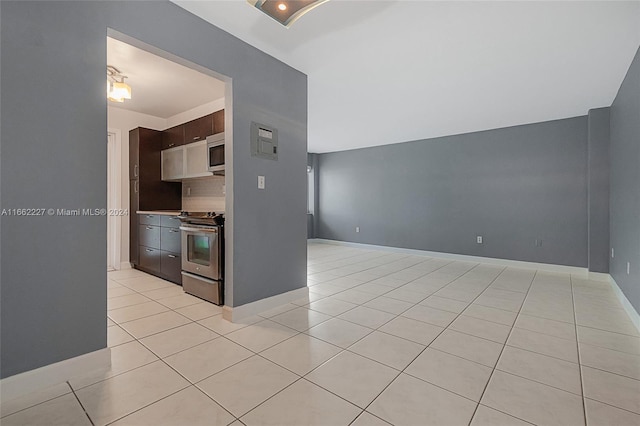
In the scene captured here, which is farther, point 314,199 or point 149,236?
point 314,199

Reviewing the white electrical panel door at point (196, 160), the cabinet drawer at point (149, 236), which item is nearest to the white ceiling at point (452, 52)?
the white electrical panel door at point (196, 160)

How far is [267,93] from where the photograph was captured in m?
2.77

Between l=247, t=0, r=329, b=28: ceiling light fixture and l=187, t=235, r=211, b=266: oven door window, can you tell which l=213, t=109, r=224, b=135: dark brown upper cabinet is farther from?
l=247, t=0, r=329, b=28: ceiling light fixture

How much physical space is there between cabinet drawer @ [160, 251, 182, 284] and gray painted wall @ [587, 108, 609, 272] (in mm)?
5946

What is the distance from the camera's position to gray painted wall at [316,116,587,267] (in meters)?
4.59

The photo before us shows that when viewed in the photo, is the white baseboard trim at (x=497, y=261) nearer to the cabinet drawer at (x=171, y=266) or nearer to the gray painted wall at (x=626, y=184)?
the gray painted wall at (x=626, y=184)

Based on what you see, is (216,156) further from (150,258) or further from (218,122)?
(150,258)

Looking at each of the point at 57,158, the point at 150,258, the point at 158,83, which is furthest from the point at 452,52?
the point at 150,258

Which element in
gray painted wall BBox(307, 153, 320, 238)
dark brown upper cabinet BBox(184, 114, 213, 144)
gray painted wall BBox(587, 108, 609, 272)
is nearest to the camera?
dark brown upper cabinet BBox(184, 114, 213, 144)

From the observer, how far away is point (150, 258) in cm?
414

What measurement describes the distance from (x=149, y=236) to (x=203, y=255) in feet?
5.57

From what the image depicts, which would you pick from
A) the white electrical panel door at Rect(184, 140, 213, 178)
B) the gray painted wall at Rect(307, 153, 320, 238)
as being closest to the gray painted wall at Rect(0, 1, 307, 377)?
the white electrical panel door at Rect(184, 140, 213, 178)

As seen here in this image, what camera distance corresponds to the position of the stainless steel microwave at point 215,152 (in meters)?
3.47

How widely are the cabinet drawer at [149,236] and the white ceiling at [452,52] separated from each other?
2.90m
